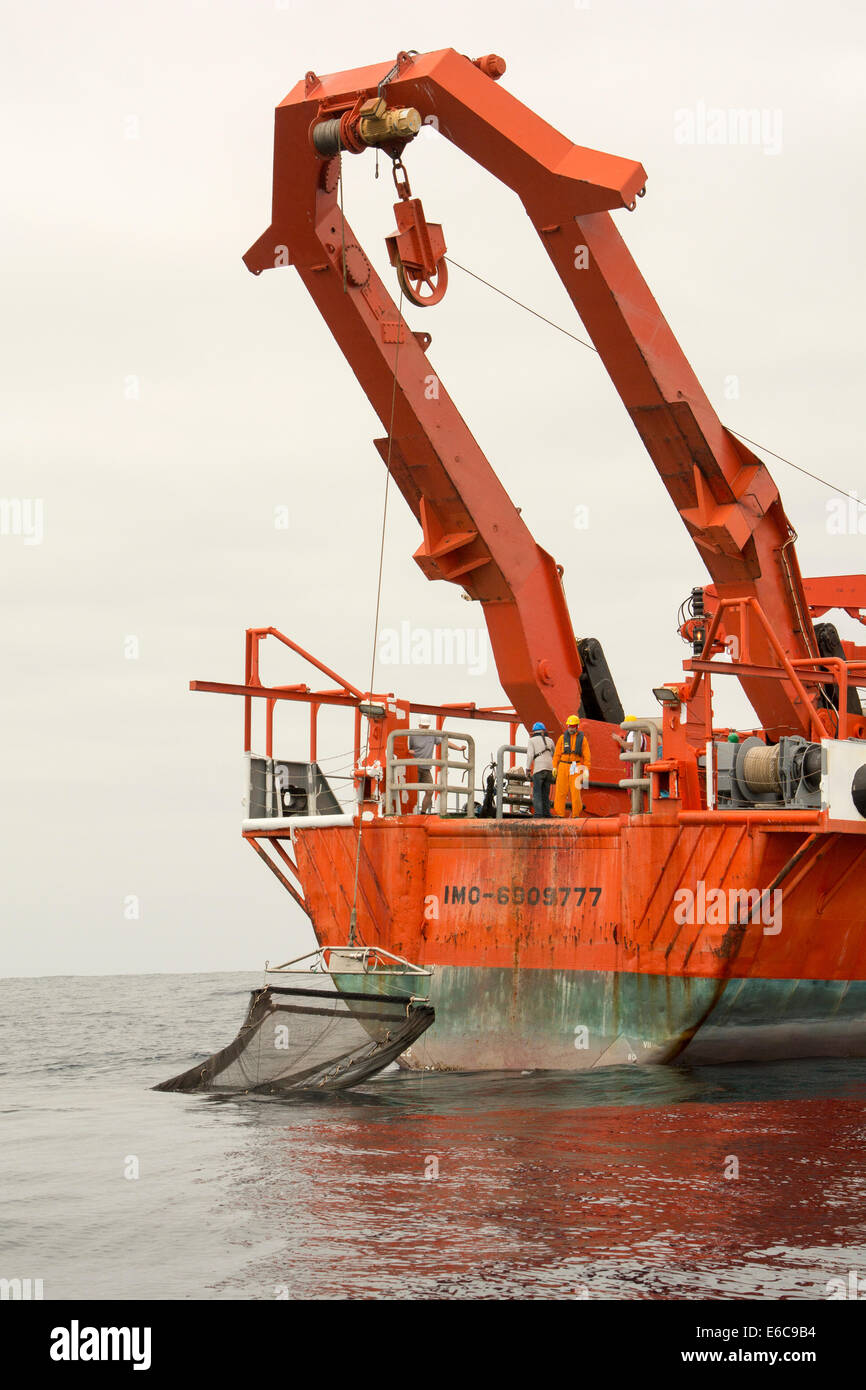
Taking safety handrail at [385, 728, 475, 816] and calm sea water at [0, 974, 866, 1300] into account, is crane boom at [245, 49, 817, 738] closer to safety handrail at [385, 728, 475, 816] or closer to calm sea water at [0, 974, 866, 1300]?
safety handrail at [385, 728, 475, 816]

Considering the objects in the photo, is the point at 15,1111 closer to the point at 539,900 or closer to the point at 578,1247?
the point at 539,900

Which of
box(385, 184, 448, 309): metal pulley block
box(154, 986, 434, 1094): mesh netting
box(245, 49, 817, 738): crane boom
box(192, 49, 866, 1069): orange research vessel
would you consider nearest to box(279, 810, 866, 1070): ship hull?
box(192, 49, 866, 1069): orange research vessel

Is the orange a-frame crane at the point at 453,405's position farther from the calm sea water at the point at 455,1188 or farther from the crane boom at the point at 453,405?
the calm sea water at the point at 455,1188

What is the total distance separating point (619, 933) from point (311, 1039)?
351 cm

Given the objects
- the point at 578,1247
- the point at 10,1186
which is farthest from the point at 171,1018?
the point at 578,1247

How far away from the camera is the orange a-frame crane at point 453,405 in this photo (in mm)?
17297

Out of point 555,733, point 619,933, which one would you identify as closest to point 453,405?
point 555,733

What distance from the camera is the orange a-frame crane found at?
17.3 meters

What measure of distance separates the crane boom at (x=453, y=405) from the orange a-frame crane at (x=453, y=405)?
0.9 inches

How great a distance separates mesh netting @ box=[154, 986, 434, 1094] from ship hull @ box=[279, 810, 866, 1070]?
2.02 meters

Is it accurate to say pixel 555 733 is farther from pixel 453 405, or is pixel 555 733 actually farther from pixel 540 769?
pixel 453 405

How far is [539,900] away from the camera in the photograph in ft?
A: 55.9

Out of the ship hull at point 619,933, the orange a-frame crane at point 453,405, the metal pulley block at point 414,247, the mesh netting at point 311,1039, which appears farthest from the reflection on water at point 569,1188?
the metal pulley block at point 414,247
